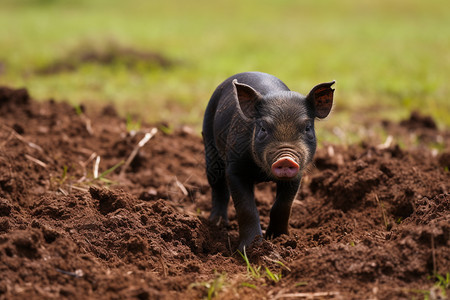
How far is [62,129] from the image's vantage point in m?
7.48

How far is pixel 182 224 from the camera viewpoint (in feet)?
15.3

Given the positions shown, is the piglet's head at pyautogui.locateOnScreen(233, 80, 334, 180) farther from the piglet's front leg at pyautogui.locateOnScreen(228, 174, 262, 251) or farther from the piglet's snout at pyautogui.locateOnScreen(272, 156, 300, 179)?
the piglet's front leg at pyautogui.locateOnScreen(228, 174, 262, 251)

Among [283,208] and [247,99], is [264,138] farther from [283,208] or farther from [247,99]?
[283,208]

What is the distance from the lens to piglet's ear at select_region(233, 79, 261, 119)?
15.4 ft

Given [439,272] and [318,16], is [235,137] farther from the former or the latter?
[318,16]

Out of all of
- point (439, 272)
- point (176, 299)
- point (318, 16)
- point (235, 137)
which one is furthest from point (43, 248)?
point (318, 16)

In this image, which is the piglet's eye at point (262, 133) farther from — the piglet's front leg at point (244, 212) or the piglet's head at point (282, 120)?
the piglet's front leg at point (244, 212)

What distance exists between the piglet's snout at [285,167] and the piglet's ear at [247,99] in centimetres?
81

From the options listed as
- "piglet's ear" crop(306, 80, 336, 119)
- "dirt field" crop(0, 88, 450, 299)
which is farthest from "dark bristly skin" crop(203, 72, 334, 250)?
"dirt field" crop(0, 88, 450, 299)

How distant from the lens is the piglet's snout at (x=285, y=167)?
13.3ft

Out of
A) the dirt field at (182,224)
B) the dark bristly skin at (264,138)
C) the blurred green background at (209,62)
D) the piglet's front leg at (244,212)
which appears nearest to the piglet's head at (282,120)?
the dark bristly skin at (264,138)

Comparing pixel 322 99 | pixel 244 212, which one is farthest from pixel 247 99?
pixel 244 212

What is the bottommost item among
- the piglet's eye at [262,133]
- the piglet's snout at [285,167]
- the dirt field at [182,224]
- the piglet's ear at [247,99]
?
the dirt field at [182,224]

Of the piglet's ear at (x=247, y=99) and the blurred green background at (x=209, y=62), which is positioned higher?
the piglet's ear at (x=247, y=99)
